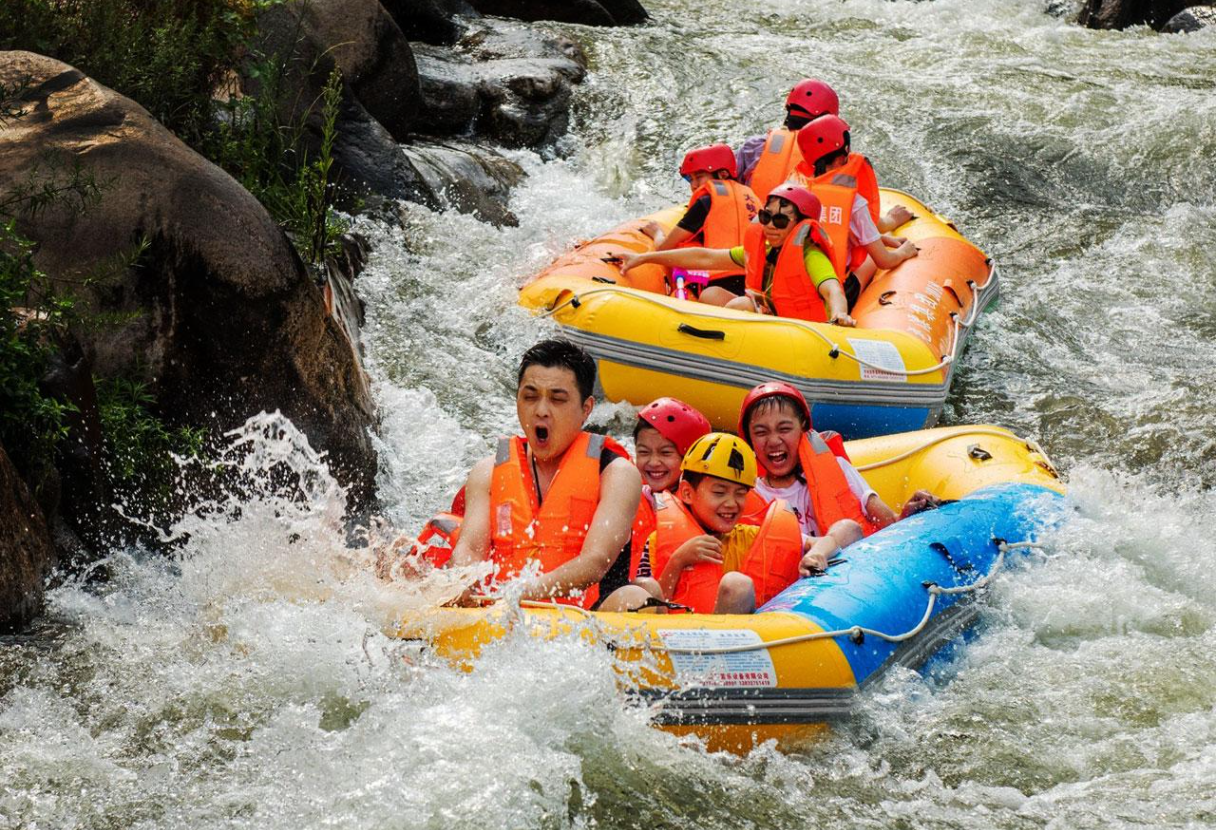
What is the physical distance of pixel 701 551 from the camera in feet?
16.3

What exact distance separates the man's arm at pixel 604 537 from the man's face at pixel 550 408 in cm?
19

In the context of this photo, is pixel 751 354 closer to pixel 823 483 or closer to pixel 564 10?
pixel 823 483

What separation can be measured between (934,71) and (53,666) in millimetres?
11236

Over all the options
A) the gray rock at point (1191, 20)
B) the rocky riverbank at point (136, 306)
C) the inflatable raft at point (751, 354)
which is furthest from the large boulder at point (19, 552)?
the gray rock at point (1191, 20)

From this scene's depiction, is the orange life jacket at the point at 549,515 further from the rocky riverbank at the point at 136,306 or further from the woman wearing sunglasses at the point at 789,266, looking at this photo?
the woman wearing sunglasses at the point at 789,266

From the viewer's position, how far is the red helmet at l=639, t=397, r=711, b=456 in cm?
561

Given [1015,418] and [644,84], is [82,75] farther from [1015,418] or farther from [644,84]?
[644,84]

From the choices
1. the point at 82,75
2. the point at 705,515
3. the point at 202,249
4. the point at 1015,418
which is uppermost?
the point at 82,75

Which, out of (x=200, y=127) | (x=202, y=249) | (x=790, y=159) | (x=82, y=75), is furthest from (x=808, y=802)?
(x=790, y=159)

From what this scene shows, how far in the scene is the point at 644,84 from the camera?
1297cm

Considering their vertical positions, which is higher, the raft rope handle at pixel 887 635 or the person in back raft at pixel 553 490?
the person in back raft at pixel 553 490

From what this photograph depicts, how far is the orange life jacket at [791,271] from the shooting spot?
812 centimetres

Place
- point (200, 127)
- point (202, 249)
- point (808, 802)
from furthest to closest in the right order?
1. point (200, 127)
2. point (202, 249)
3. point (808, 802)

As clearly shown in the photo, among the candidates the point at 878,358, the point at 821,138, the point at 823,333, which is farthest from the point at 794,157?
the point at 878,358
